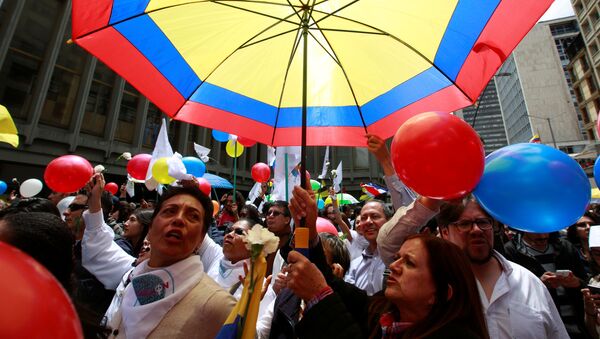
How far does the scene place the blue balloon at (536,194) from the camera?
1.86 metres

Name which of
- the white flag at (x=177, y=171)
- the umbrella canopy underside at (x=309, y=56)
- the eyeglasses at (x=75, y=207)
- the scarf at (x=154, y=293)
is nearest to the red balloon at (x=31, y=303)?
the scarf at (x=154, y=293)

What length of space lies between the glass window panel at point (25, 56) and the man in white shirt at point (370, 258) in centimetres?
1455

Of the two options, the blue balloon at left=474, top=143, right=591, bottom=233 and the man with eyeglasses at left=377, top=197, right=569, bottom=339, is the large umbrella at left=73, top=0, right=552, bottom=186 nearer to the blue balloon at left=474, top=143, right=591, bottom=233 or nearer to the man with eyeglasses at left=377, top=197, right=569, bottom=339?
the blue balloon at left=474, top=143, right=591, bottom=233

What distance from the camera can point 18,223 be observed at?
58.4 inches

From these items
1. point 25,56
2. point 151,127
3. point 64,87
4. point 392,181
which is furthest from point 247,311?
point 151,127

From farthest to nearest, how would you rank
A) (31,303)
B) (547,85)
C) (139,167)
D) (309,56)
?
(547,85) → (139,167) → (309,56) → (31,303)

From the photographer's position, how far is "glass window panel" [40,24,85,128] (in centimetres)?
1285

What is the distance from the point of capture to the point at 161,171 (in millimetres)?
4473

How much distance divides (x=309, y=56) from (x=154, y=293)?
202 centimetres

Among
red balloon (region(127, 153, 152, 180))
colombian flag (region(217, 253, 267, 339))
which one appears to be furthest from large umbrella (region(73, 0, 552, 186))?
red balloon (region(127, 153, 152, 180))

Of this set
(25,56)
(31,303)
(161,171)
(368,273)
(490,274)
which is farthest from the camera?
(25,56)

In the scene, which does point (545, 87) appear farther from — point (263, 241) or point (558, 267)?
point (263, 241)

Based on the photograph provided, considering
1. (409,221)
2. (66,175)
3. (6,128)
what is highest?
(6,128)

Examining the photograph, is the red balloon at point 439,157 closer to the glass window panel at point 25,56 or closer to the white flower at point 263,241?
the white flower at point 263,241
